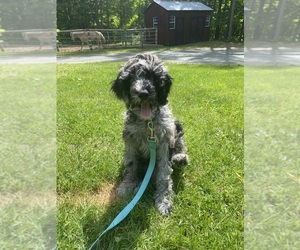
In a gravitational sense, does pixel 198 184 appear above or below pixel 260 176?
below

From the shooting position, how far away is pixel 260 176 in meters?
2.05

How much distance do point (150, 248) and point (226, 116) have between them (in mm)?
3938

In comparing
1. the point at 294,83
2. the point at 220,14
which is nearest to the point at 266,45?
the point at 294,83

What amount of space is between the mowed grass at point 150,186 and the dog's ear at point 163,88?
0.99 meters

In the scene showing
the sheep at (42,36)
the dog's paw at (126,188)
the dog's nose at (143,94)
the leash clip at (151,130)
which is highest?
the sheep at (42,36)

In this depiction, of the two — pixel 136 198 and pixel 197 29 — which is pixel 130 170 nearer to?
pixel 136 198

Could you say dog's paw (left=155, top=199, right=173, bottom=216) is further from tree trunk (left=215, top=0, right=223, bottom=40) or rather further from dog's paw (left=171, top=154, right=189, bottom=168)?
tree trunk (left=215, top=0, right=223, bottom=40)

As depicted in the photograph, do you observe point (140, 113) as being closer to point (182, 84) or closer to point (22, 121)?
point (22, 121)

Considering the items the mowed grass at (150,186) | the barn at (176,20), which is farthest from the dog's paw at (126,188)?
the barn at (176,20)

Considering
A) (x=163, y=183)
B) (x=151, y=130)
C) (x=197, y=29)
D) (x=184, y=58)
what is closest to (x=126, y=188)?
(x=163, y=183)

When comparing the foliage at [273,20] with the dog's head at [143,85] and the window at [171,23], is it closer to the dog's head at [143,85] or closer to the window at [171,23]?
the dog's head at [143,85]

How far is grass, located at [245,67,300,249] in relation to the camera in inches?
75.8

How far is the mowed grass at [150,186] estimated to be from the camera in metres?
2.61

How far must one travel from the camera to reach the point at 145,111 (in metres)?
3.21
